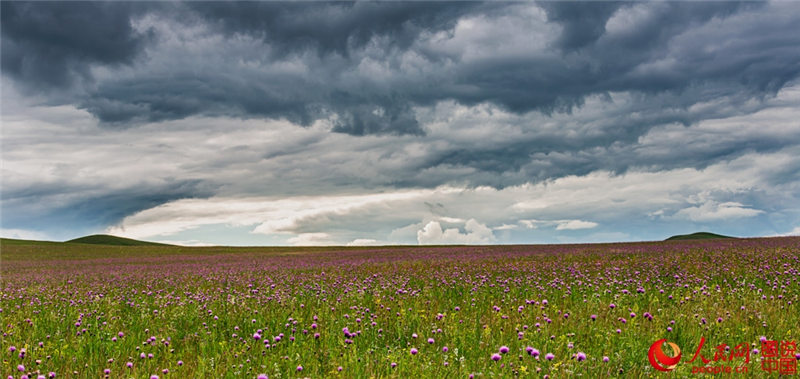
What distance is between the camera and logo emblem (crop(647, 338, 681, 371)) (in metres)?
4.52

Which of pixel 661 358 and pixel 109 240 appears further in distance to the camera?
pixel 109 240

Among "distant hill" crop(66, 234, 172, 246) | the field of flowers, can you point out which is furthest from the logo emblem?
"distant hill" crop(66, 234, 172, 246)

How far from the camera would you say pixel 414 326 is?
22.2 feet

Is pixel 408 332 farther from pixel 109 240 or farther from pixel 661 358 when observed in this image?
pixel 109 240

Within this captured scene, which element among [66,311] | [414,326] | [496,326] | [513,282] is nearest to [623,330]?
[496,326]

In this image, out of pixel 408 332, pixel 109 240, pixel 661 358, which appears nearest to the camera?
pixel 661 358

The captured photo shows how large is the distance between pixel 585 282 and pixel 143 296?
11.1 meters

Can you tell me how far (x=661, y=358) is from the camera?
4.79 meters

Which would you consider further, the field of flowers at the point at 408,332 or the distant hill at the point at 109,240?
the distant hill at the point at 109,240

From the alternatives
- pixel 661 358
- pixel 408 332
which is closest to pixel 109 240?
pixel 408 332

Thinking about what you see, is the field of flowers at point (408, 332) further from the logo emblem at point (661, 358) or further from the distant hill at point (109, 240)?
the distant hill at point (109, 240)

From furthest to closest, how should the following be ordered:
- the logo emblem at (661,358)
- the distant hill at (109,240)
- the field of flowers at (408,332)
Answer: the distant hill at (109,240) → the field of flowers at (408,332) → the logo emblem at (661,358)

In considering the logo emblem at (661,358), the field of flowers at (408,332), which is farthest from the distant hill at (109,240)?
the logo emblem at (661,358)

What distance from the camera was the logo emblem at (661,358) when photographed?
4516 mm
